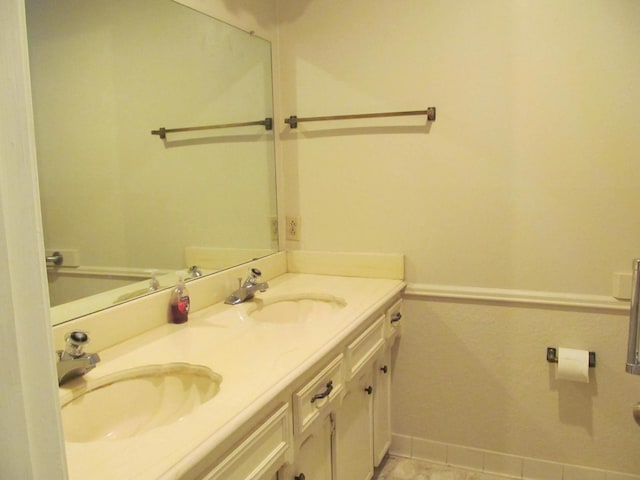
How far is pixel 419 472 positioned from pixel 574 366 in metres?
0.77

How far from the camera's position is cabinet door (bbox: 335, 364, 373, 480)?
155cm

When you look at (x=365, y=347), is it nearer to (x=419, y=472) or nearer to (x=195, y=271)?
(x=195, y=271)

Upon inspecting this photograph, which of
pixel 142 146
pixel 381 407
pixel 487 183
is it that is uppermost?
pixel 142 146

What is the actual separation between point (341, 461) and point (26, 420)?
1316 mm

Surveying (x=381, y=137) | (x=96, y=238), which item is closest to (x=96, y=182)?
(x=96, y=238)

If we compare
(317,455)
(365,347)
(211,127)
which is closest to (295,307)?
(365,347)

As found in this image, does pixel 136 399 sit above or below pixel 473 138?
below

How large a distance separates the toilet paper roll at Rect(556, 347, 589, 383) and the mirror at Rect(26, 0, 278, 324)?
1283mm

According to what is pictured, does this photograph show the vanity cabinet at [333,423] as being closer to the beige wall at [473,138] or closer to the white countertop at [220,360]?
the white countertop at [220,360]

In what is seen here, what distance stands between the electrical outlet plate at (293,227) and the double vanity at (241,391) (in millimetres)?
331

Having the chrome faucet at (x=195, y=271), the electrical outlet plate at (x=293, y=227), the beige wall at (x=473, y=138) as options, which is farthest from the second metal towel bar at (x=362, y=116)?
the chrome faucet at (x=195, y=271)

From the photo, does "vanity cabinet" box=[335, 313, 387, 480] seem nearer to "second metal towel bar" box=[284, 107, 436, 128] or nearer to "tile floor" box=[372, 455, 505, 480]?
"tile floor" box=[372, 455, 505, 480]

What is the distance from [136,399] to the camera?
1132mm

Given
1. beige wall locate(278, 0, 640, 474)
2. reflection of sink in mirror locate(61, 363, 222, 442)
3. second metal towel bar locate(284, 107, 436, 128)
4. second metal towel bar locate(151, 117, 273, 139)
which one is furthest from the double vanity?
second metal towel bar locate(284, 107, 436, 128)
